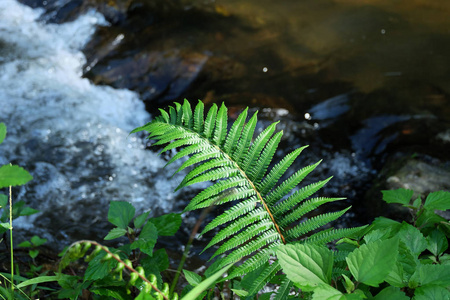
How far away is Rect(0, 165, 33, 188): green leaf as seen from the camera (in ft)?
4.44

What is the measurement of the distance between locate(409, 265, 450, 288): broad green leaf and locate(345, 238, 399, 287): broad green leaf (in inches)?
7.9

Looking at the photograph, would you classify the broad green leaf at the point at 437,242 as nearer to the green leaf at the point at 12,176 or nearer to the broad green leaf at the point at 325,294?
the broad green leaf at the point at 325,294

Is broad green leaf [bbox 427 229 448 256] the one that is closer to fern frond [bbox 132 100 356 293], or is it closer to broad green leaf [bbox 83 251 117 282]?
fern frond [bbox 132 100 356 293]

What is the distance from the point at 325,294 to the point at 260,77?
15.6ft

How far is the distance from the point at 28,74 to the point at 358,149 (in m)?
4.43

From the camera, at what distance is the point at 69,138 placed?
5.00 meters

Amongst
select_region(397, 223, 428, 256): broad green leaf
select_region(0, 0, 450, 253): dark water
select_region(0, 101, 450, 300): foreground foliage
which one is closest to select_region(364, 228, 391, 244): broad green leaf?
select_region(0, 101, 450, 300): foreground foliage

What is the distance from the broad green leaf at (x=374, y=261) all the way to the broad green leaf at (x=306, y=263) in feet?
0.26

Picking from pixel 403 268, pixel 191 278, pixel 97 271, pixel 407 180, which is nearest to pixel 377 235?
pixel 403 268

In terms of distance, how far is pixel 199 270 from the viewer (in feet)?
10.8

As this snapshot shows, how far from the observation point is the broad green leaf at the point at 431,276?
1.33 metres

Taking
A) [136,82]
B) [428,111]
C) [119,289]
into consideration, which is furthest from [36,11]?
[119,289]

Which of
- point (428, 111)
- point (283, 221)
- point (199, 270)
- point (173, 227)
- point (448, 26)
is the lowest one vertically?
point (199, 270)

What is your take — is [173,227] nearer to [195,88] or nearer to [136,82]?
[195,88]
